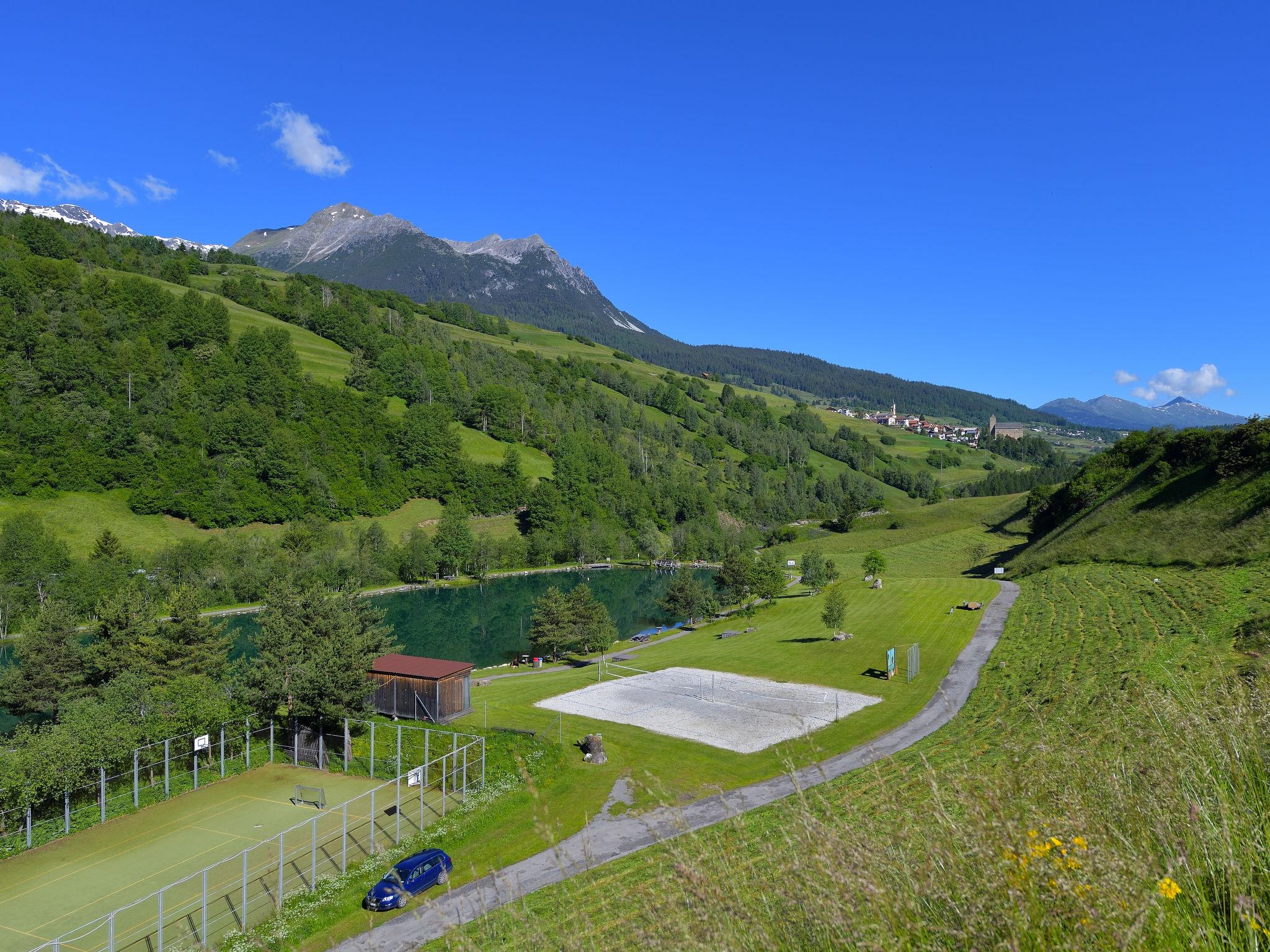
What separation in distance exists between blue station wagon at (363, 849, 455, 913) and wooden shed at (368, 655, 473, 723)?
12.6m

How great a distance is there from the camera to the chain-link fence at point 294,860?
56.4ft

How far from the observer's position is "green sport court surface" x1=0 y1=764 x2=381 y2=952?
18.5 metres

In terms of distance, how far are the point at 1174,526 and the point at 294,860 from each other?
2272 inches

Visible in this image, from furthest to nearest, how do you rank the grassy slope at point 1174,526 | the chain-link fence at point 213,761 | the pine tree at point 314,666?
the grassy slope at point 1174,526
the pine tree at point 314,666
the chain-link fence at point 213,761

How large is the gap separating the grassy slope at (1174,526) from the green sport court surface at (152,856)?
49456 millimetres

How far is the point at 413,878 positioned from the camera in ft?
59.3

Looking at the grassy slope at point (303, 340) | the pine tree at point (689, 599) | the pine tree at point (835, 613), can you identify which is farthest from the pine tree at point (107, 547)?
the pine tree at point (835, 613)

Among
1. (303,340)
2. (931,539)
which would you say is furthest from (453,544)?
(303,340)

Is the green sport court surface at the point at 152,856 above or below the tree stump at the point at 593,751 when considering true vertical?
below

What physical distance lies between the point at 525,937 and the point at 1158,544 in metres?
59.7

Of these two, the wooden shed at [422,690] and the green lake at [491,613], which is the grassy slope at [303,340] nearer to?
the green lake at [491,613]

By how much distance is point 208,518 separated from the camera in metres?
94.6

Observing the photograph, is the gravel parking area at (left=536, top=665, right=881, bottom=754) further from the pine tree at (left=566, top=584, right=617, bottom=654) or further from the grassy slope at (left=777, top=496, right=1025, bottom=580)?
the grassy slope at (left=777, top=496, right=1025, bottom=580)

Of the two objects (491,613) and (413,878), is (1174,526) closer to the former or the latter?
(413,878)
